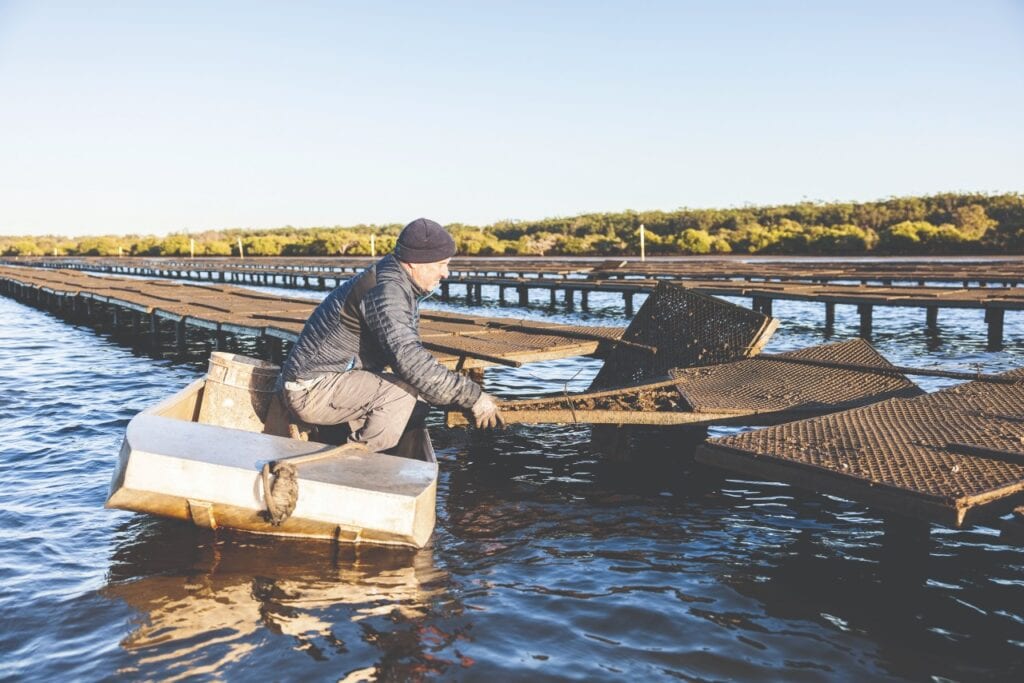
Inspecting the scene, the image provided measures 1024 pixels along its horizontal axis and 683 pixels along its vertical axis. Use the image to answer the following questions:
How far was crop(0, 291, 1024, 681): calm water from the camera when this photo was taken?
12.0ft

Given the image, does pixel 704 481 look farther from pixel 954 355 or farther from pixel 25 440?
pixel 954 355

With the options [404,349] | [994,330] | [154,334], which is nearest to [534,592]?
[404,349]

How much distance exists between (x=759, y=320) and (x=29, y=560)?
6118 millimetres

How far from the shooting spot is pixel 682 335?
8.47 meters

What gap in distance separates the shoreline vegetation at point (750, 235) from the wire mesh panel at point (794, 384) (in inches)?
1427

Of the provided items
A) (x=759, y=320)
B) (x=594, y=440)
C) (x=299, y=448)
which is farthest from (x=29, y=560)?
(x=759, y=320)

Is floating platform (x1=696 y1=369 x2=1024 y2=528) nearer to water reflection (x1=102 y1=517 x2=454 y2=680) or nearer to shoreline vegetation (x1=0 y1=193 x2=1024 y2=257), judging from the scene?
water reflection (x1=102 y1=517 x2=454 y2=680)

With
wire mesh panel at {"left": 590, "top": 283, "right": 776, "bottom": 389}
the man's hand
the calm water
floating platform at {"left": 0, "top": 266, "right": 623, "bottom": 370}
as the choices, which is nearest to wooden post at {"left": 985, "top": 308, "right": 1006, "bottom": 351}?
floating platform at {"left": 0, "top": 266, "right": 623, "bottom": 370}

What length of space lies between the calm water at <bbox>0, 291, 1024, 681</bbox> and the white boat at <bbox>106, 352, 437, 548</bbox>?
0.29 metres

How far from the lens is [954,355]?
584 inches

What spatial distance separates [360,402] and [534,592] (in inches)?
62.7

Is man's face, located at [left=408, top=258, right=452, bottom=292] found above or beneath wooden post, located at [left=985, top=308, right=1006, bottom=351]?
above

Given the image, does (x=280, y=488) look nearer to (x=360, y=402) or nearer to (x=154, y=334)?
(x=360, y=402)

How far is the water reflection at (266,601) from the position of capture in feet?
12.0
